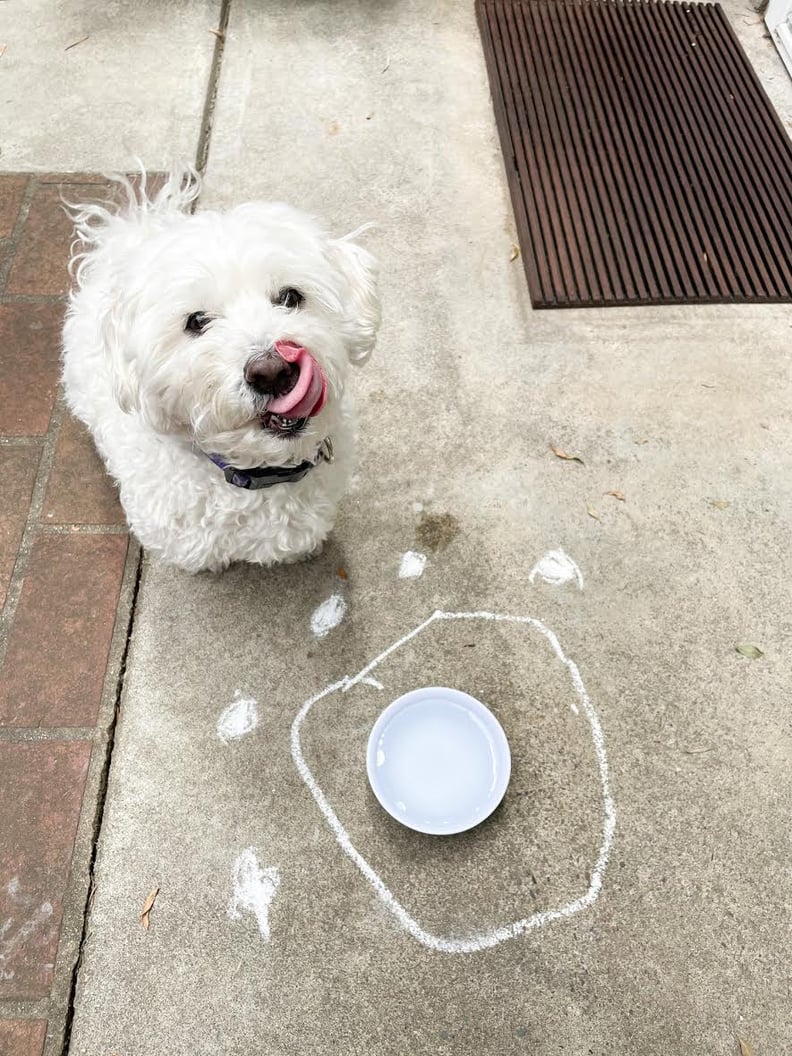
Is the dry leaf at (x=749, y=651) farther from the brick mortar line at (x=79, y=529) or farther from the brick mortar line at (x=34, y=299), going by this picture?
the brick mortar line at (x=34, y=299)

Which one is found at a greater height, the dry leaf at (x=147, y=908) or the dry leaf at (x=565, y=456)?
the dry leaf at (x=565, y=456)

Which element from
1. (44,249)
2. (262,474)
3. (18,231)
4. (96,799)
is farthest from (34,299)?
(96,799)

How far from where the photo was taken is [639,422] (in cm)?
275

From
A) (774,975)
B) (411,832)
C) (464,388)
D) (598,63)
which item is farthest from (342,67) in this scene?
(774,975)

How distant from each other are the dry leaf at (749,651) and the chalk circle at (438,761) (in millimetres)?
839

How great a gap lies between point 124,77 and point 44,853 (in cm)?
345

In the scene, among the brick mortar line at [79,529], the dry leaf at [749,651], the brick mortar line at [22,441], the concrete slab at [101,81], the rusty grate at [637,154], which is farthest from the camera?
the concrete slab at [101,81]

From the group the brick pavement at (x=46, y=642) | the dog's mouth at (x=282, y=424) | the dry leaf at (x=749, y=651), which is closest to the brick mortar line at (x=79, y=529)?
the brick pavement at (x=46, y=642)

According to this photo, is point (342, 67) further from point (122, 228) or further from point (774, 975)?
point (774, 975)

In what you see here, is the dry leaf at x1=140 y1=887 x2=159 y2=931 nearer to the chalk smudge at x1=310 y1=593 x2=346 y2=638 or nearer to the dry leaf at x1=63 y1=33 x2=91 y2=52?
the chalk smudge at x1=310 y1=593 x2=346 y2=638

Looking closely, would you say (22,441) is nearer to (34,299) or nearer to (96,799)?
(34,299)

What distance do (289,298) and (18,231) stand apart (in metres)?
2.08

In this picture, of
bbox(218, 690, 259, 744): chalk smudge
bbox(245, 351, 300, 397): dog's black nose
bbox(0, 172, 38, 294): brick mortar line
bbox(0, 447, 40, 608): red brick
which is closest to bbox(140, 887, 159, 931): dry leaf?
bbox(218, 690, 259, 744): chalk smudge

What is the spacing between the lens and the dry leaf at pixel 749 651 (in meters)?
2.33
